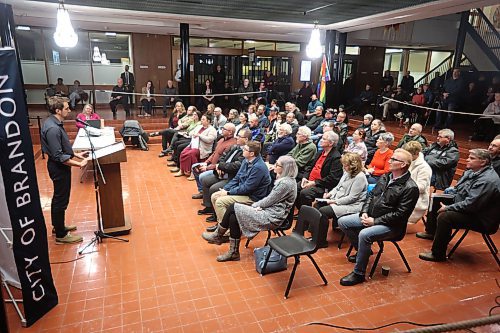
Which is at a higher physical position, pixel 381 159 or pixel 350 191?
pixel 381 159

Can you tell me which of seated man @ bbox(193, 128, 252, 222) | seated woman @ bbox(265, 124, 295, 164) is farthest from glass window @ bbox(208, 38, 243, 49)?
seated man @ bbox(193, 128, 252, 222)

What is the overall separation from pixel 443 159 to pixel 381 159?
0.78 meters

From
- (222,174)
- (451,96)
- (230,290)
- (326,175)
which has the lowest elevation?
(230,290)

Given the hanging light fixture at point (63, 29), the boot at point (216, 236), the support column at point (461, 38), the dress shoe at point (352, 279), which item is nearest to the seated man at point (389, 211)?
the dress shoe at point (352, 279)

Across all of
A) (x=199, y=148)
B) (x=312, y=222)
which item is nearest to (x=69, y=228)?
(x=199, y=148)

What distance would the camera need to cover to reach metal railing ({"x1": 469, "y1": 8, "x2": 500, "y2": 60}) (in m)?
9.98

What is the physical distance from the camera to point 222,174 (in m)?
4.64

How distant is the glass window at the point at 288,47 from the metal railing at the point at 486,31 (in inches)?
232

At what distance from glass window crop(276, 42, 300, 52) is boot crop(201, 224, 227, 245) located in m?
11.1

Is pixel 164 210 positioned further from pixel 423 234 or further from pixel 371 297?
pixel 423 234

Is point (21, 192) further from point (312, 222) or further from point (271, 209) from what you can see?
point (312, 222)

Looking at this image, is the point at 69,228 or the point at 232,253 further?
the point at 69,228

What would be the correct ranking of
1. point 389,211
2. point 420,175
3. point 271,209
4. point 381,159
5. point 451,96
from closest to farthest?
1. point 389,211
2. point 271,209
3. point 420,175
4. point 381,159
5. point 451,96

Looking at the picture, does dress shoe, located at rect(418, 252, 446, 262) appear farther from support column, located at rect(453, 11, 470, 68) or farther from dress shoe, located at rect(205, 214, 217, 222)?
support column, located at rect(453, 11, 470, 68)
